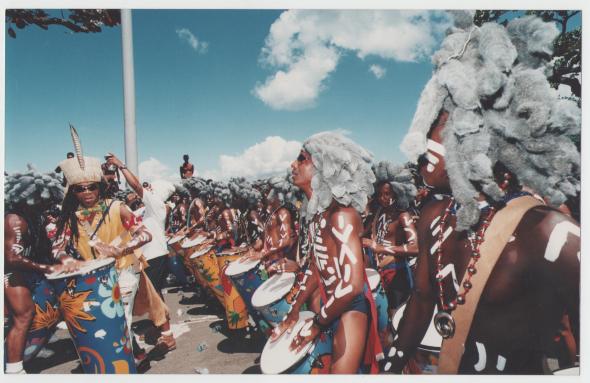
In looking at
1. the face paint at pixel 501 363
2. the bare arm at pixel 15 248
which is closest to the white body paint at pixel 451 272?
the face paint at pixel 501 363

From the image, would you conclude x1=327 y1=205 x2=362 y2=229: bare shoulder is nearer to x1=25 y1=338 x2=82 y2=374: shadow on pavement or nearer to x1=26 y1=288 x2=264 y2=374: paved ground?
x1=26 y1=288 x2=264 y2=374: paved ground

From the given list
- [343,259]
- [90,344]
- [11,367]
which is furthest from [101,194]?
[343,259]

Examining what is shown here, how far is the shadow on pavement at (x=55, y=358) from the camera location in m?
4.13

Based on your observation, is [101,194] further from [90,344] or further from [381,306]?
[381,306]

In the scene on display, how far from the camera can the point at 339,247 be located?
2080 millimetres

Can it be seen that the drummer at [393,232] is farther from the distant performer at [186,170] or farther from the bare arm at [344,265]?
the distant performer at [186,170]

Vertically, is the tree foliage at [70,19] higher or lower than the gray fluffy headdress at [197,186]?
higher

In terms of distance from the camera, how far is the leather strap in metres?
1.62

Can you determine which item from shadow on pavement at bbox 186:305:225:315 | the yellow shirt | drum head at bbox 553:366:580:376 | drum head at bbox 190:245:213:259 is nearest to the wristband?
drum head at bbox 553:366:580:376

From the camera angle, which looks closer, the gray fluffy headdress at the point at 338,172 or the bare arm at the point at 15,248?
the gray fluffy headdress at the point at 338,172

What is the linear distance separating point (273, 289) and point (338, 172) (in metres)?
1.57

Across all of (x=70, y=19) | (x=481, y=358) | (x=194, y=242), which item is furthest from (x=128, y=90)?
(x=481, y=358)

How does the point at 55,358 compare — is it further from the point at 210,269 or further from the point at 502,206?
the point at 502,206
